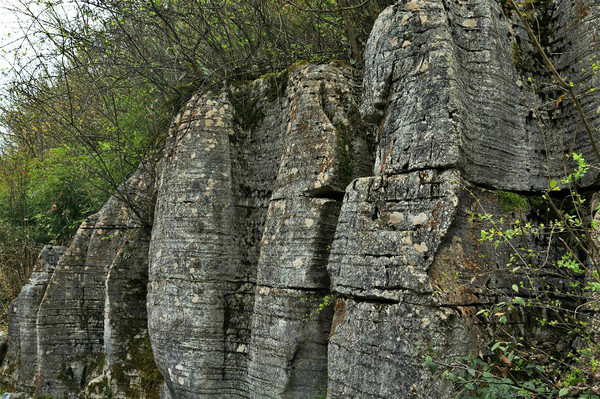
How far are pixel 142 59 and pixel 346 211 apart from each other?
5200mm

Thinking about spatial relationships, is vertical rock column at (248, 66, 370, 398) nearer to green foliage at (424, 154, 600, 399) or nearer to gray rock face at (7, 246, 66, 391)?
green foliage at (424, 154, 600, 399)

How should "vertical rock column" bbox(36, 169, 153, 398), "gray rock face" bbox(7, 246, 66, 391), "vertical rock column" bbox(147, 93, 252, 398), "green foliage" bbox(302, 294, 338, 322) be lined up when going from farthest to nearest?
"gray rock face" bbox(7, 246, 66, 391)
"vertical rock column" bbox(36, 169, 153, 398)
"vertical rock column" bbox(147, 93, 252, 398)
"green foliage" bbox(302, 294, 338, 322)

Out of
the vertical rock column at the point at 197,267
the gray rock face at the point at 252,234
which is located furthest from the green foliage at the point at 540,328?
the vertical rock column at the point at 197,267

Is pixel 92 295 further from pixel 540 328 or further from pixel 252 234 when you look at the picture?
pixel 540 328

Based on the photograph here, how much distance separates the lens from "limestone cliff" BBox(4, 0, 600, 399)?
3996 mm

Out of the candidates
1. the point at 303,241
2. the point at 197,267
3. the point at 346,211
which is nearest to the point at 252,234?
the point at 197,267

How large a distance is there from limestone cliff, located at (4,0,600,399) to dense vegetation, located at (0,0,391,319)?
2.96ft

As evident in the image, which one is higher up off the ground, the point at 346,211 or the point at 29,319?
the point at 346,211

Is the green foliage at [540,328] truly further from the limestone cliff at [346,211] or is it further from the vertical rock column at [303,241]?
the vertical rock column at [303,241]

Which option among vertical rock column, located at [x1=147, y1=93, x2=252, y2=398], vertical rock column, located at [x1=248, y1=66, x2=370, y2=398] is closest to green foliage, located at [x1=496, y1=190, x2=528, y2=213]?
vertical rock column, located at [x1=248, y1=66, x2=370, y2=398]

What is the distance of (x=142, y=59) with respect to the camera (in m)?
8.20

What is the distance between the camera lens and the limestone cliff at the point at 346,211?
13.1 ft

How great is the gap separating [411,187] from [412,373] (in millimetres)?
1439

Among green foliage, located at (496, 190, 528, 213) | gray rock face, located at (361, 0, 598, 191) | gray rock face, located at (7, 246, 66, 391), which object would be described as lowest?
gray rock face, located at (7, 246, 66, 391)
